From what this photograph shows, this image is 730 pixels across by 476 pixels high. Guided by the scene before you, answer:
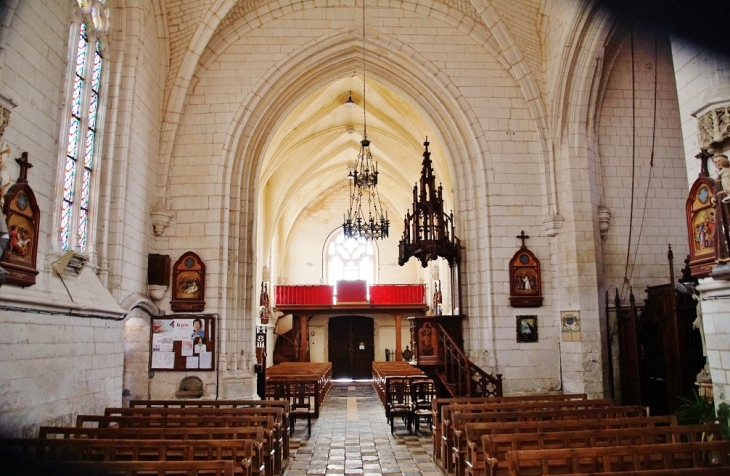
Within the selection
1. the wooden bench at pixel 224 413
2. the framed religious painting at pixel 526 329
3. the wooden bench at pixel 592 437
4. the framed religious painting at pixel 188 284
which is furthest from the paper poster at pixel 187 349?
the wooden bench at pixel 592 437

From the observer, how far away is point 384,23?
41.0ft

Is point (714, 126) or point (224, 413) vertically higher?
point (714, 126)

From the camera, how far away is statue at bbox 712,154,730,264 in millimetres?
5562

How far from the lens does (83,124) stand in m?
8.87

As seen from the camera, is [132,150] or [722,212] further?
[132,150]

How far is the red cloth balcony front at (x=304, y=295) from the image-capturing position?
2369 cm

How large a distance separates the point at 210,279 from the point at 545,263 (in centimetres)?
655

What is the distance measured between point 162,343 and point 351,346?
15.7 meters

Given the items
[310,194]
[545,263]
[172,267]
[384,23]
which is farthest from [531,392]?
[310,194]

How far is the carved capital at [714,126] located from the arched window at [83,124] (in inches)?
305

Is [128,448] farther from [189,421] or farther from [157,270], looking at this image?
[157,270]

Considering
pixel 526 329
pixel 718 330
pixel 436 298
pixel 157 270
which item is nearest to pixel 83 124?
pixel 157 270

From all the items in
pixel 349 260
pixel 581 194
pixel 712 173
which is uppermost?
pixel 349 260

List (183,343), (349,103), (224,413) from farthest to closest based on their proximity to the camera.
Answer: (349,103)
(183,343)
(224,413)
